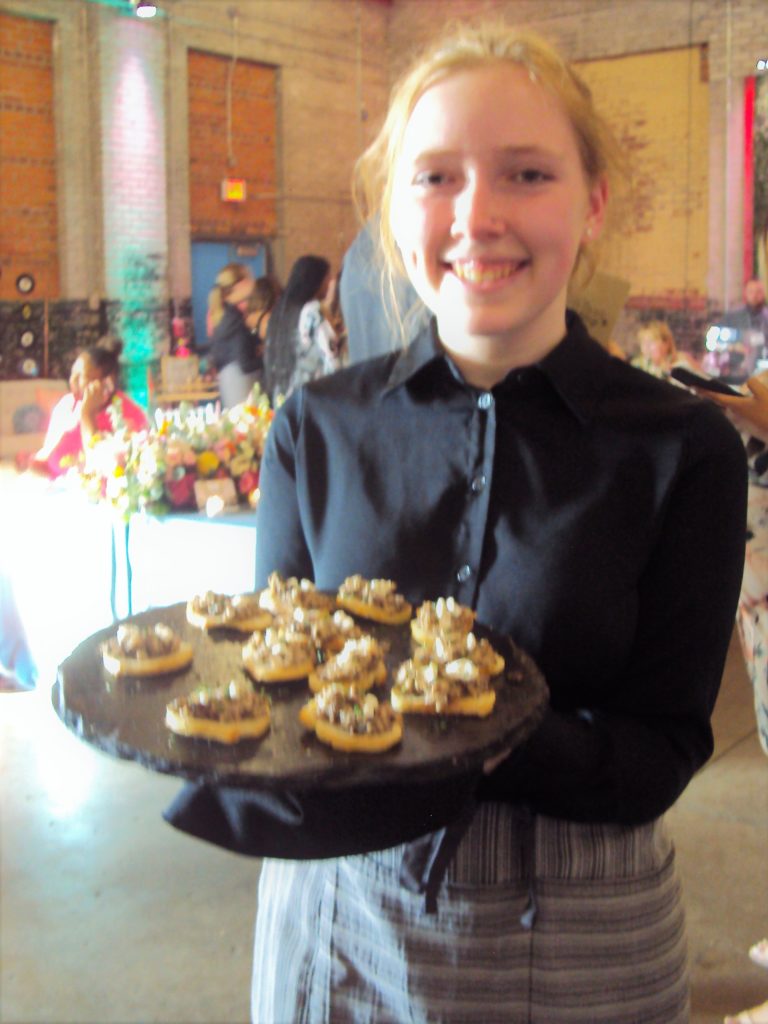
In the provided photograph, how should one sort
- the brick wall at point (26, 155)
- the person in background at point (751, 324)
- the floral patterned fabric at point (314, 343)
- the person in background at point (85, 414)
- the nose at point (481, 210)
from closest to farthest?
the nose at point (481, 210) → the person in background at point (85, 414) → the floral patterned fabric at point (314, 343) → the brick wall at point (26, 155) → the person in background at point (751, 324)

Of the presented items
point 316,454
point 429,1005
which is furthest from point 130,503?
point 429,1005

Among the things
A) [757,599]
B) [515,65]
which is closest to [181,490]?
[757,599]

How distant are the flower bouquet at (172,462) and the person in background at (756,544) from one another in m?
2.26

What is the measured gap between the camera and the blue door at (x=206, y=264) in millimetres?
11273

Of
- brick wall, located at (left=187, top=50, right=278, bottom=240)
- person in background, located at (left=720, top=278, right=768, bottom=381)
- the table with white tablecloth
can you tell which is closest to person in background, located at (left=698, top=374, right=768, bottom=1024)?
the table with white tablecloth

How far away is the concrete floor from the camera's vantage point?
9.21ft

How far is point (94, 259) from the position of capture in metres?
10.4

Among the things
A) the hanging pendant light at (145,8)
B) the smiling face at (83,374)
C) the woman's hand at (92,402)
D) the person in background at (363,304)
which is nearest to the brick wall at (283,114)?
the hanging pendant light at (145,8)

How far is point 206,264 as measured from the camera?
11406 millimetres

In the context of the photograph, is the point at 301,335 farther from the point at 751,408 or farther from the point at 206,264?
the point at 206,264

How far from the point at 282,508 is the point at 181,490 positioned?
122 inches

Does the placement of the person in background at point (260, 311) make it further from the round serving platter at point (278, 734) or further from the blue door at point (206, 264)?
the round serving platter at point (278, 734)

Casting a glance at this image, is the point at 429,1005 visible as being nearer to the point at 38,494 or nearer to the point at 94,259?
the point at 38,494

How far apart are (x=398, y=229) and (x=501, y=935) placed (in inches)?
30.1
